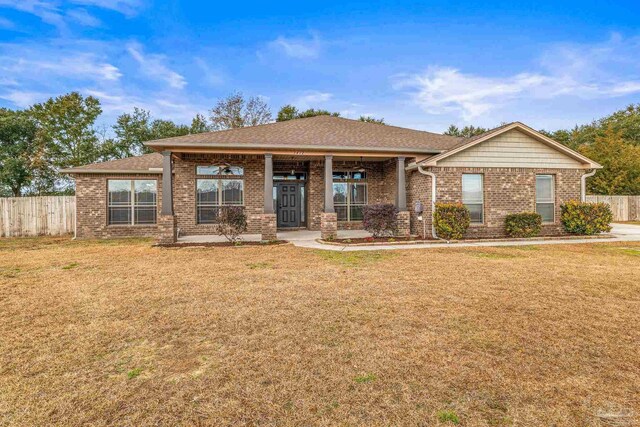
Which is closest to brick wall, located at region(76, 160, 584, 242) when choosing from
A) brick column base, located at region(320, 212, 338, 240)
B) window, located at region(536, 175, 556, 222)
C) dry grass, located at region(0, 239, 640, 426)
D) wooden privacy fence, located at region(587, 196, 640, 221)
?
window, located at region(536, 175, 556, 222)

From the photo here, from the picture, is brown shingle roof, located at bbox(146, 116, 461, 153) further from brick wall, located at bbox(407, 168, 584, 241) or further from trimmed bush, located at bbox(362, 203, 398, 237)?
trimmed bush, located at bbox(362, 203, 398, 237)

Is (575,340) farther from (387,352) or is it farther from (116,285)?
(116,285)

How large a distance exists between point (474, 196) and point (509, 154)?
1.84 meters

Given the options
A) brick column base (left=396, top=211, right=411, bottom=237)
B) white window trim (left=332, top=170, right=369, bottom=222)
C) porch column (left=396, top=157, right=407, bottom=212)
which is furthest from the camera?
white window trim (left=332, top=170, right=369, bottom=222)

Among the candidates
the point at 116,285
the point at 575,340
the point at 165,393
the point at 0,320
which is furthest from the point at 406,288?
the point at 0,320

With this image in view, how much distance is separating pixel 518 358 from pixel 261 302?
2882mm

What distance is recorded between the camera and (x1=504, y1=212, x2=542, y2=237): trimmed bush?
1066 centimetres

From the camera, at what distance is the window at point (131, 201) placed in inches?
504

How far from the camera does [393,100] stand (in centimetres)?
2155

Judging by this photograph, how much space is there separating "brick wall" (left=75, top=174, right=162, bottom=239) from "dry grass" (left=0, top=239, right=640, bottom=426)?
24.2 feet

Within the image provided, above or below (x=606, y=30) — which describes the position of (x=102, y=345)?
below

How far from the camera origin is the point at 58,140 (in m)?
21.8

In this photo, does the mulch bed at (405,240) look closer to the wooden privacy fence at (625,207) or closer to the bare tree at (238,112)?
the wooden privacy fence at (625,207)

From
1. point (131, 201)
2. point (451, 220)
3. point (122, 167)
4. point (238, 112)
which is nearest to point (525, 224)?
point (451, 220)
